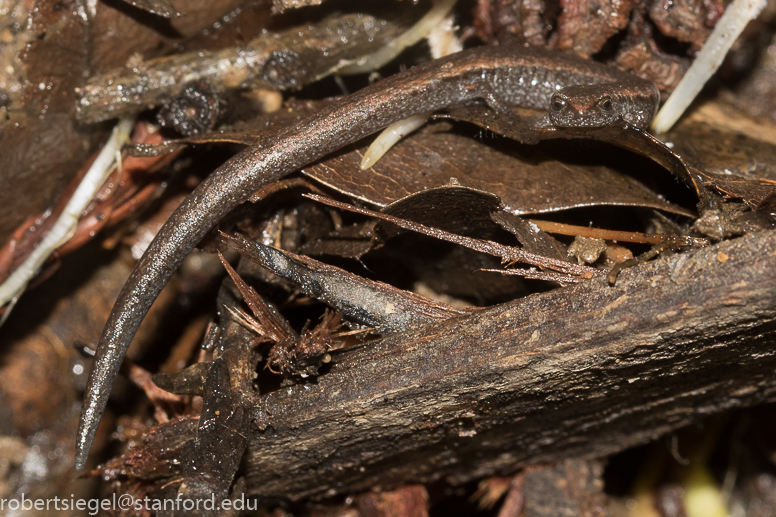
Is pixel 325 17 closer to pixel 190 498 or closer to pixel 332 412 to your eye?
pixel 332 412

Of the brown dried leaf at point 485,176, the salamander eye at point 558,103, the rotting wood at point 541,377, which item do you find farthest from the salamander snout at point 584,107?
the rotting wood at point 541,377

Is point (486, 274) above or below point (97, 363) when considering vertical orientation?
above

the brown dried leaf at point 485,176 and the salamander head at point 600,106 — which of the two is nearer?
the brown dried leaf at point 485,176

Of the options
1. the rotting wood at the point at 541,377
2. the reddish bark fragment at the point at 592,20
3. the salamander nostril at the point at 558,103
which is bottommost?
the rotting wood at the point at 541,377

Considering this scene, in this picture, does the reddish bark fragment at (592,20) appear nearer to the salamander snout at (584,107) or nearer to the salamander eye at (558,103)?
the salamander snout at (584,107)

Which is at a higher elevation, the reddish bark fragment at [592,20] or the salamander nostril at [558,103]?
the reddish bark fragment at [592,20]

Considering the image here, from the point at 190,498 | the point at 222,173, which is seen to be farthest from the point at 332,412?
the point at 222,173

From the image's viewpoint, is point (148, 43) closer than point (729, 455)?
Yes

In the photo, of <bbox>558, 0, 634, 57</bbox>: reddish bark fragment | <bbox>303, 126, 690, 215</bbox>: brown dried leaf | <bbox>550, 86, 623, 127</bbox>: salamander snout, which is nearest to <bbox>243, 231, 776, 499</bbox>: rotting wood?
<bbox>303, 126, 690, 215</bbox>: brown dried leaf

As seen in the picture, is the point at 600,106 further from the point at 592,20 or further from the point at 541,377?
the point at 541,377
